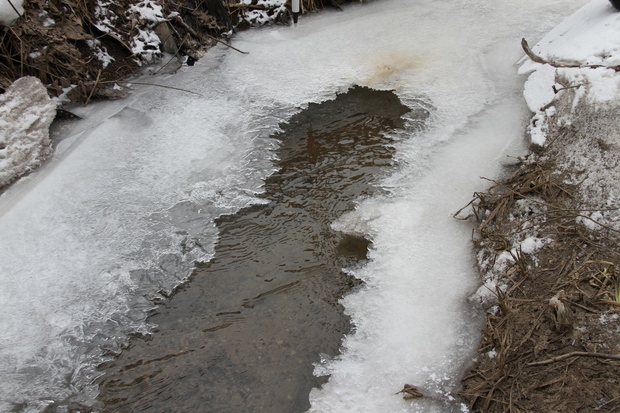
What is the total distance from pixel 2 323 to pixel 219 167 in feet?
6.40

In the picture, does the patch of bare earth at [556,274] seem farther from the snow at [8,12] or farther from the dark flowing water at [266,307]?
the snow at [8,12]

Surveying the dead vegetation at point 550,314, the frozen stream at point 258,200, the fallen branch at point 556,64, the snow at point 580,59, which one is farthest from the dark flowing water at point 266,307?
the fallen branch at point 556,64

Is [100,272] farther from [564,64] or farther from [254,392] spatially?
[564,64]

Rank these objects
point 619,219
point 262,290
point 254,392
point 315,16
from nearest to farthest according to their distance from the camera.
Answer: point 254,392 → point 619,219 → point 262,290 → point 315,16

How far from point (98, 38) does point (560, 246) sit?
463cm

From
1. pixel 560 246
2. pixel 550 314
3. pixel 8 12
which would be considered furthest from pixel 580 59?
pixel 8 12

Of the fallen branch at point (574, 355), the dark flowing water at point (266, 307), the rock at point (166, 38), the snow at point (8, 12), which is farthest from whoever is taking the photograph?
the rock at point (166, 38)

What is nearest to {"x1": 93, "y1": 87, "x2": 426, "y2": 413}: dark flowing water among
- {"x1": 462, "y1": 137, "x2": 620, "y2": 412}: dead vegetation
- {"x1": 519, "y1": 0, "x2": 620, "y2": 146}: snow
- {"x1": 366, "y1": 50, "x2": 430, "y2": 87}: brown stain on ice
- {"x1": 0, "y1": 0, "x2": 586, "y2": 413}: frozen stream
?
{"x1": 0, "y1": 0, "x2": 586, "y2": 413}: frozen stream

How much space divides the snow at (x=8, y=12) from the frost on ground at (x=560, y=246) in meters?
4.31

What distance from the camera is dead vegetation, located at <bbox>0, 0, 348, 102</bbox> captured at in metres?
4.48

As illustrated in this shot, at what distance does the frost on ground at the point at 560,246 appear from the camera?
250 centimetres

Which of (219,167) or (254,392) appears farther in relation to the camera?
(219,167)

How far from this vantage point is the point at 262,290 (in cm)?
331

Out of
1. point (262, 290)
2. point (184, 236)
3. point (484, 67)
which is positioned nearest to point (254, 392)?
point (262, 290)
